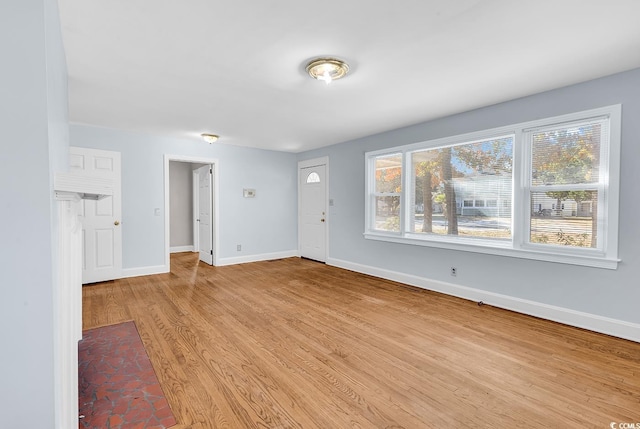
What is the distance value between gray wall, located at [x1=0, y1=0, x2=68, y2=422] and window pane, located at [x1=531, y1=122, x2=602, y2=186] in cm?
395

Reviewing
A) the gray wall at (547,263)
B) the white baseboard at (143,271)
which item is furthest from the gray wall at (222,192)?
the gray wall at (547,263)

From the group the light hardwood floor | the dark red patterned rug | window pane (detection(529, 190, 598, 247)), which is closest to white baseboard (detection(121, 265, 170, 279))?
the light hardwood floor

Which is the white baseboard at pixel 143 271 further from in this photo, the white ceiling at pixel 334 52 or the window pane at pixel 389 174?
the window pane at pixel 389 174

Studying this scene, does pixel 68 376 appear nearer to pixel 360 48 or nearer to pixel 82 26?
pixel 82 26

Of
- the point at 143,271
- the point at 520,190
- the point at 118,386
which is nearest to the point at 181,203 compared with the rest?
the point at 143,271

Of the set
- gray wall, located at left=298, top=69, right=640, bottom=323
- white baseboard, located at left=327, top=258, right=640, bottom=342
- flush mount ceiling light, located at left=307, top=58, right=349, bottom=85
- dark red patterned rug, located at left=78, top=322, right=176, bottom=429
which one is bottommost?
dark red patterned rug, located at left=78, top=322, right=176, bottom=429

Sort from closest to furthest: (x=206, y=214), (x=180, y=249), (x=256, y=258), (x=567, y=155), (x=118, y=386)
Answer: (x=118, y=386) < (x=567, y=155) < (x=206, y=214) < (x=256, y=258) < (x=180, y=249)

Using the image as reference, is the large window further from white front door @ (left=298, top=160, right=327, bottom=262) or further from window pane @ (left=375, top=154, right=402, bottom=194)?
white front door @ (left=298, top=160, right=327, bottom=262)

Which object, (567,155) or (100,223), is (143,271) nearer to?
(100,223)

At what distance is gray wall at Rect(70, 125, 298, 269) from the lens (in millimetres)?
4863

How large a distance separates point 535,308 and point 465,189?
5.08 feet

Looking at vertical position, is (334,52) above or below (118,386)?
above

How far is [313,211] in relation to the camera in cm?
646

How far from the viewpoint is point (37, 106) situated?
3.21ft
